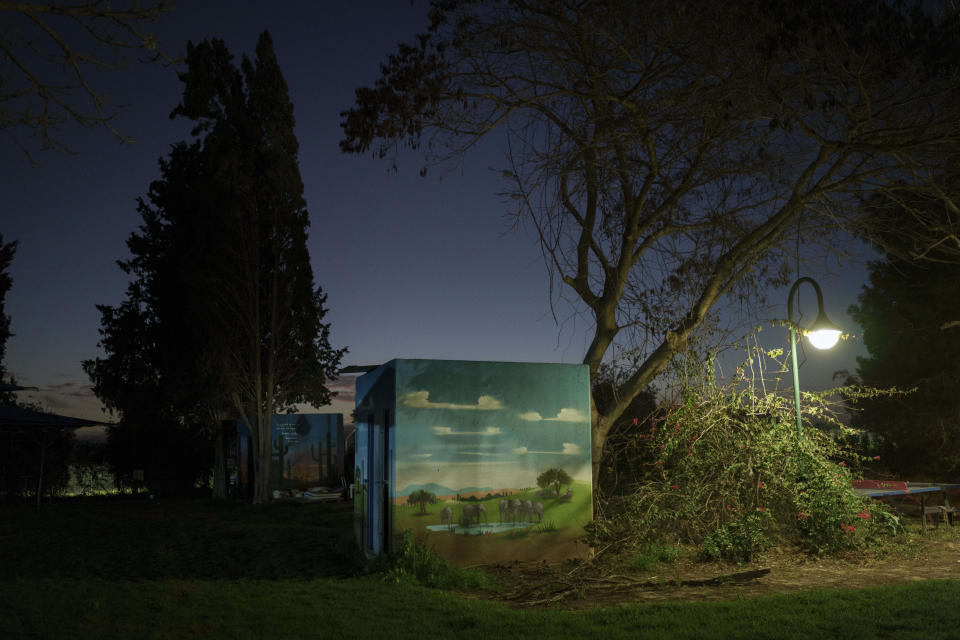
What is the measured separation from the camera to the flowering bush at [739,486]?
28.9 ft

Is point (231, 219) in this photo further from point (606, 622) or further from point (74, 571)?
point (606, 622)

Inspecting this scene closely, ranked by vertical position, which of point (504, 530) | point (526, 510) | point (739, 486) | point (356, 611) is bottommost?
point (356, 611)

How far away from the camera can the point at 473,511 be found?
8.81 m

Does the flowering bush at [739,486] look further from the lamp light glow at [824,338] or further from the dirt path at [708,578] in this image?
the lamp light glow at [824,338]

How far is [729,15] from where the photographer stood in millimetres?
8797

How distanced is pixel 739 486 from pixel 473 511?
11.3ft

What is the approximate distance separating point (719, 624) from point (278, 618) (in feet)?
12.1

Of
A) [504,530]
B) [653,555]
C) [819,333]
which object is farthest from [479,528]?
[819,333]

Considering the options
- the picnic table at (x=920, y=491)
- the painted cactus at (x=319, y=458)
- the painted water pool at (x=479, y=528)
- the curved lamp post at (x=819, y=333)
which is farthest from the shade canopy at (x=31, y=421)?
the picnic table at (x=920, y=491)

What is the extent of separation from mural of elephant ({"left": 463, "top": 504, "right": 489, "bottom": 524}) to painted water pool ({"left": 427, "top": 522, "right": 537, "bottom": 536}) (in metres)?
0.08

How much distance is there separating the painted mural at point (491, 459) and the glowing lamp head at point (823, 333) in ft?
9.49

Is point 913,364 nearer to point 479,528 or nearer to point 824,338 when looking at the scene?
point 824,338

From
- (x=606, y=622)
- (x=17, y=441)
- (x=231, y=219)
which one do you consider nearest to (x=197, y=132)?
(x=231, y=219)

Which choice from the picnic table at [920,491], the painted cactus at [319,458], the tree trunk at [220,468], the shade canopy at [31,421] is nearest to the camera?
the picnic table at [920,491]
